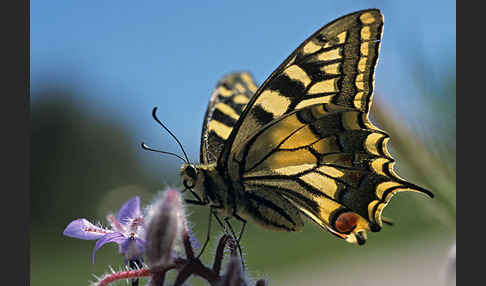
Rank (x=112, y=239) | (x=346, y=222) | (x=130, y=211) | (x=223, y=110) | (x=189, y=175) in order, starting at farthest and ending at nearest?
(x=223, y=110) < (x=346, y=222) < (x=189, y=175) < (x=130, y=211) < (x=112, y=239)

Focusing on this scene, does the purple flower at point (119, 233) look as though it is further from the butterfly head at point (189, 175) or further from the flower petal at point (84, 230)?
the butterfly head at point (189, 175)

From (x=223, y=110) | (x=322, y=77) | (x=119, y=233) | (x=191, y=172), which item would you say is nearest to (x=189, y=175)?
(x=191, y=172)

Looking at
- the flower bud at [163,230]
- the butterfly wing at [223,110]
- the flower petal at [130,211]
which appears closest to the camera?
the flower bud at [163,230]

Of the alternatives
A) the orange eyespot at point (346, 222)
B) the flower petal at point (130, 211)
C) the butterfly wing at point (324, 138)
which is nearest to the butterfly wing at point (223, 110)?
the butterfly wing at point (324, 138)

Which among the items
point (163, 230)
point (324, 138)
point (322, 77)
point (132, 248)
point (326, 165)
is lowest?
point (132, 248)

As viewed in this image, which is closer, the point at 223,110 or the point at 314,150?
the point at 314,150

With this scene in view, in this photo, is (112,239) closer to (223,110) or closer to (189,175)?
(189,175)

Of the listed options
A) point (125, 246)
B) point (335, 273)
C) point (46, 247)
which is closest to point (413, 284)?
point (335, 273)
